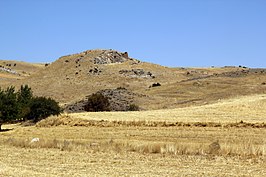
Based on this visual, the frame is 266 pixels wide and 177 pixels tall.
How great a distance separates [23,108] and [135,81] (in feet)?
185

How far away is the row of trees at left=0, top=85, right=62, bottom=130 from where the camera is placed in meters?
52.0

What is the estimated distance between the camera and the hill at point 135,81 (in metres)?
80.9

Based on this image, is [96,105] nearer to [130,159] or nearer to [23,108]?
[23,108]

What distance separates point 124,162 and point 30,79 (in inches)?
4276

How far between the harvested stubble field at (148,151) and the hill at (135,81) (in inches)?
1171

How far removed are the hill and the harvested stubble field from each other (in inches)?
1171

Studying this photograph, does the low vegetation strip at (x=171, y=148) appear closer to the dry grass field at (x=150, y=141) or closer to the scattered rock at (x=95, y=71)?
the dry grass field at (x=150, y=141)

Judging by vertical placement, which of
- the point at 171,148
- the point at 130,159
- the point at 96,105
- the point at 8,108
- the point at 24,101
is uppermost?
the point at 24,101

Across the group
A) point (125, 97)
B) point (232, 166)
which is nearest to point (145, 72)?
point (125, 97)

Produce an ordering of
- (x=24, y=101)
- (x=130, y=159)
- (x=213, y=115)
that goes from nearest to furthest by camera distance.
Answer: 1. (x=130, y=159)
2. (x=213, y=115)
3. (x=24, y=101)

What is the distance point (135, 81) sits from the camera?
4469 inches

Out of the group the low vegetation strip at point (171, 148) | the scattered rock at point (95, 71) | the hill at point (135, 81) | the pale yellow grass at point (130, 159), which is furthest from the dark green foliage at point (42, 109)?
the scattered rock at point (95, 71)

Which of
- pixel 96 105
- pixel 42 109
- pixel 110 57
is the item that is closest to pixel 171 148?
pixel 42 109

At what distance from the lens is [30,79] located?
414 ft
